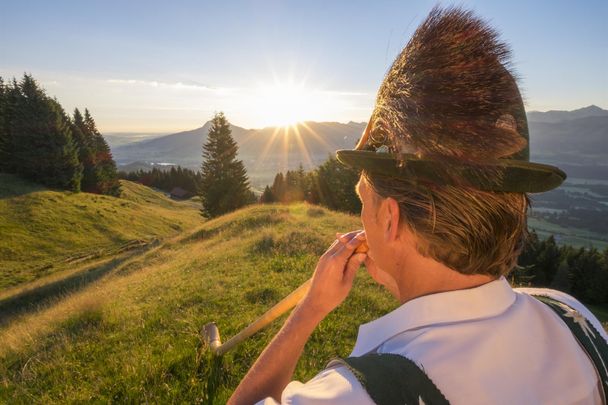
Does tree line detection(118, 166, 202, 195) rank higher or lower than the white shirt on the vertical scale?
lower

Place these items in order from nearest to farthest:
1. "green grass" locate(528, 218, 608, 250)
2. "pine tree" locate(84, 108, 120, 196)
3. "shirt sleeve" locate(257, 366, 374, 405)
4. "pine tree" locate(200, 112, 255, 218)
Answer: "shirt sleeve" locate(257, 366, 374, 405) → "pine tree" locate(200, 112, 255, 218) → "pine tree" locate(84, 108, 120, 196) → "green grass" locate(528, 218, 608, 250)

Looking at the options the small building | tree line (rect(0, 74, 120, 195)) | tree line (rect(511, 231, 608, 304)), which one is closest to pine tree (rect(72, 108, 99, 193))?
tree line (rect(0, 74, 120, 195))

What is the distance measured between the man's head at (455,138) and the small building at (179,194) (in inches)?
3535

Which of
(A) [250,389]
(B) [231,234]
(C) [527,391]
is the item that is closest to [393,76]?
(C) [527,391]

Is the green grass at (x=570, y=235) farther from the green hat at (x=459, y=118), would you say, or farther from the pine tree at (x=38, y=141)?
the green hat at (x=459, y=118)

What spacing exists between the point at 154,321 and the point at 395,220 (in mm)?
6051

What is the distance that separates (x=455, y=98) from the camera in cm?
129

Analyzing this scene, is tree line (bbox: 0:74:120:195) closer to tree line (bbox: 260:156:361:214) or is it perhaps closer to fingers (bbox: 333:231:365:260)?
tree line (bbox: 260:156:361:214)

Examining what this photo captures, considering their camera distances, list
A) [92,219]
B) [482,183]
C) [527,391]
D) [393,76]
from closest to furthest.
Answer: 1. [527,391]
2. [482,183]
3. [393,76]
4. [92,219]

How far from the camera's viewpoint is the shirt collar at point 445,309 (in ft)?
3.97

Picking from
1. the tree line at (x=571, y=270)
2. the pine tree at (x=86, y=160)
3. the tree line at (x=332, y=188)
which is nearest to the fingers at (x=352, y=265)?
the tree line at (x=332, y=188)

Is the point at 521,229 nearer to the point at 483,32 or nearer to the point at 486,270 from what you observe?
the point at 486,270

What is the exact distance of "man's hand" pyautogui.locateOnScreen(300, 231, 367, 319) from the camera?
5.90 feet

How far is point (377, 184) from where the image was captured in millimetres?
1484
